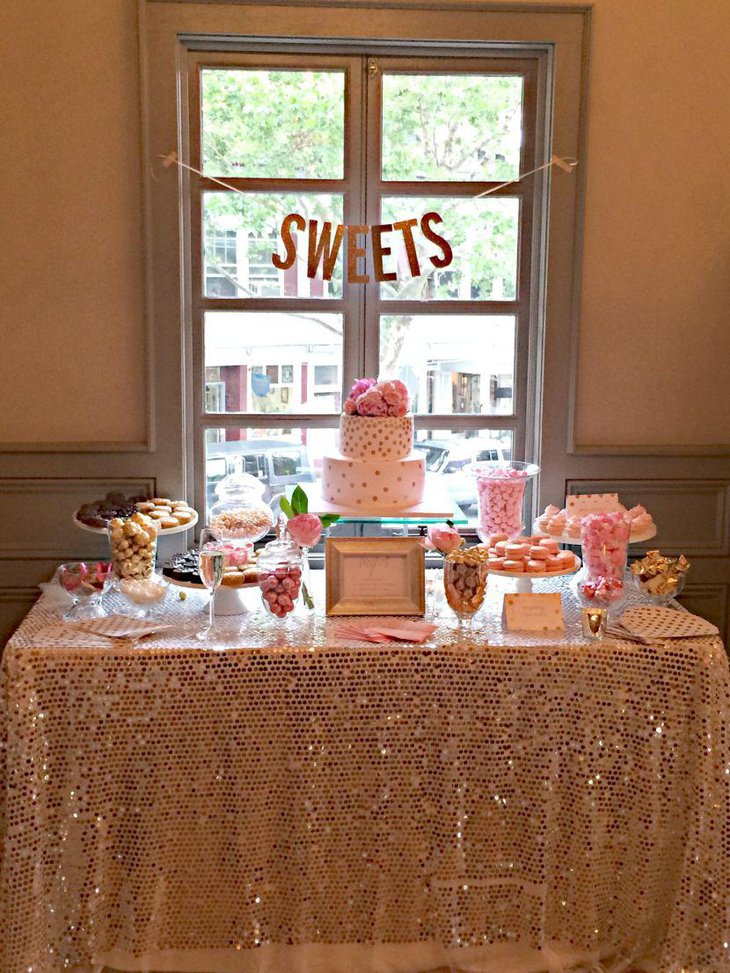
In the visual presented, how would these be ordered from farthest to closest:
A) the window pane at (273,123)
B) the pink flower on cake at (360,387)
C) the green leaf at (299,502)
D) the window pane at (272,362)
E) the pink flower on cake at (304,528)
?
the window pane at (272,362), the window pane at (273,123), the pink flower on cake at (360,387), the green leaf at (299,502), the pink flower on cake at (304,528)

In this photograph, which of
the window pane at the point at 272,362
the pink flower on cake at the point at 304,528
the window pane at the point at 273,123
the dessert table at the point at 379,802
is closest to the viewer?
the dessert table at the point at 379,802

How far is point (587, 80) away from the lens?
2.86 meters

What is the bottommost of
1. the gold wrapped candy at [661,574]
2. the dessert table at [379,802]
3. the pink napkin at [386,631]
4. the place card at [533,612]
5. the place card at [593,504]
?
the dessert table at [379,802]

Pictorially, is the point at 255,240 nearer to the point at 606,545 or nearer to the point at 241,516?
the point at 241,516

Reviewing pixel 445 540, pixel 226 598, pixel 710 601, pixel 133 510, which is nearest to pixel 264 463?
pixel 133 510

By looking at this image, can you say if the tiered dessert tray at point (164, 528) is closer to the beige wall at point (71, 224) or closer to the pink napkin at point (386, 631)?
the beige wall at point (71, 224)

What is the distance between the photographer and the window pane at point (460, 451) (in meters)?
3.15

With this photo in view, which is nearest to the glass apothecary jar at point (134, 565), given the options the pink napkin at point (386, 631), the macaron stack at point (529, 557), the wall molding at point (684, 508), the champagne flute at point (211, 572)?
the champagne flute at point (211, 572)

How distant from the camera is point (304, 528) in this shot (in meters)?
2.54

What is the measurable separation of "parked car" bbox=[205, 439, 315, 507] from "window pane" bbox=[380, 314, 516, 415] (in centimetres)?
38

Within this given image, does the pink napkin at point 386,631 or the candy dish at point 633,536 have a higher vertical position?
the candy dish at point 633,536

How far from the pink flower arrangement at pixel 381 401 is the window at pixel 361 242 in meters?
0.34

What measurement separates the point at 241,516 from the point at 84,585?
43 centimetres

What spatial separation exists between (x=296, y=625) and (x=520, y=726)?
581 millimetres
